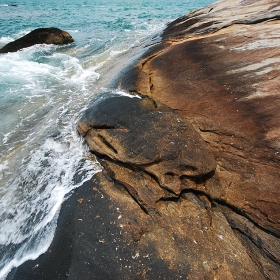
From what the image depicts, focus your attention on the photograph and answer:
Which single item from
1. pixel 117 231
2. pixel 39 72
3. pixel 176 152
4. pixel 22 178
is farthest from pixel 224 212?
pixel 39 72

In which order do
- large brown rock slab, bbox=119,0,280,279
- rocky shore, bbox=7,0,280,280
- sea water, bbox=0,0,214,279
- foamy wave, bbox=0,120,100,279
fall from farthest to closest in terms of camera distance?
sea water, bbox=0,0,214,279 → large brown rock slab, bbox=119,0,280,279 → foamy wave, bbox=0,120,100,279 → rocky shore, bbox=7,0,280,280

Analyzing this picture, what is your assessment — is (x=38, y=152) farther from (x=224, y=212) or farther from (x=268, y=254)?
(x=268, y=254)

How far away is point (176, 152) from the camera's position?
4.06 meters

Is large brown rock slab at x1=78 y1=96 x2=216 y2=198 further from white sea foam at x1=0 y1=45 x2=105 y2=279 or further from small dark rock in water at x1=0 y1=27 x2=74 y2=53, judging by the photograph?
small dark rock in water at x1=0 y1=27 x2=74 y2=53

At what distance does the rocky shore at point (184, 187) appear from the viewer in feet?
9.74

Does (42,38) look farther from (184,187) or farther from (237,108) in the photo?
(184,187)

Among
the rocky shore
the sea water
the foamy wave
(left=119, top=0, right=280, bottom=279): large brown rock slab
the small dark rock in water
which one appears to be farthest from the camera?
the small dark rock in water

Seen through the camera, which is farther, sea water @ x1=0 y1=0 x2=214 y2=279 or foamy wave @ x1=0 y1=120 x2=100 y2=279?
sea water @ x1=0 y1=0 x2=214 y2=279

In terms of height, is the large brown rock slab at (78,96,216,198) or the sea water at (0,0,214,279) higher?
the large brown rock slab at (78,96,216,198)

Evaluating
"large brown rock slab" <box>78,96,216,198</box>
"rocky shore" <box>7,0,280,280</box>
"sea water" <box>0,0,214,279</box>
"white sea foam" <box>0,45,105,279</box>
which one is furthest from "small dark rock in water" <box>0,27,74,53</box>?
"large brown rock slab" <box>78,96,216,198</box>

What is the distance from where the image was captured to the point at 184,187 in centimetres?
378

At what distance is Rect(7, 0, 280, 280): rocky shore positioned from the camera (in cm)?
297

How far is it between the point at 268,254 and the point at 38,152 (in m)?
5.35

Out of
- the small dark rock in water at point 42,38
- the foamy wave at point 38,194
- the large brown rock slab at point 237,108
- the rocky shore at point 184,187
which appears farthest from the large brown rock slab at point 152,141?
the small dark rock in water at point 42,38
